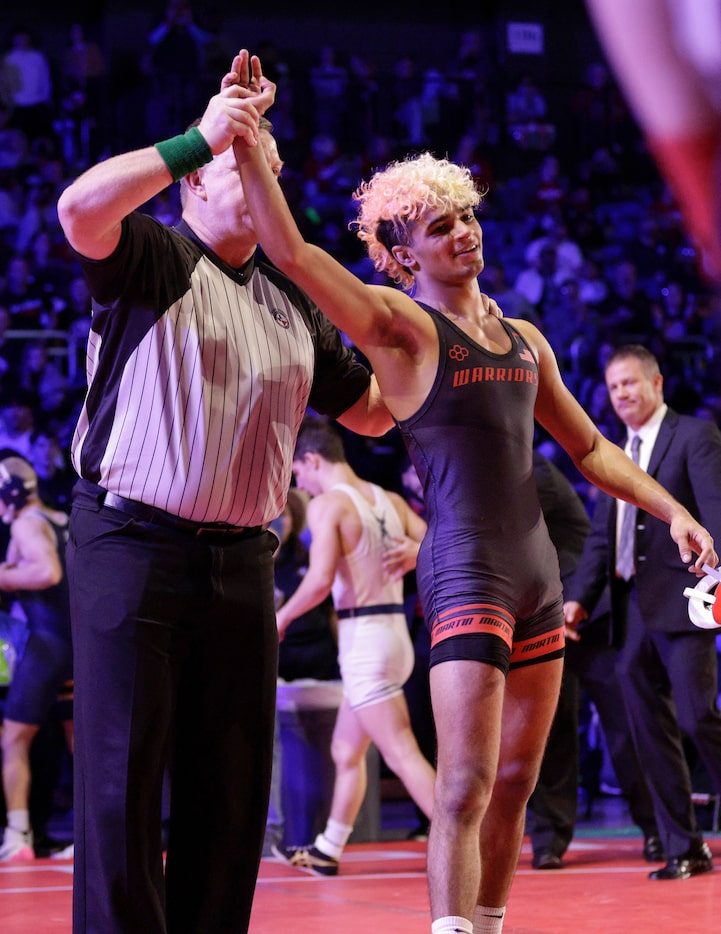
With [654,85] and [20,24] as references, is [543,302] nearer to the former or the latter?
[20,24]

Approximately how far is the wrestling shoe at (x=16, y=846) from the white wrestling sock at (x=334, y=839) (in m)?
1.73

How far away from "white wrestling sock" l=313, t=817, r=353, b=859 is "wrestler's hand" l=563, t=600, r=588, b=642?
1.43m

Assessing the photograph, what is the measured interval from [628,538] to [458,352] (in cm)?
291

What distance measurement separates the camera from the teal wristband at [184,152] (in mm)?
2439

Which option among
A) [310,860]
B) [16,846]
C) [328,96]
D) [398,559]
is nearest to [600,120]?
[328,96]

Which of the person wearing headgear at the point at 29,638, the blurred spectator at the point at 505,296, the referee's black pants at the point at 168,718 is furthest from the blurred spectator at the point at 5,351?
the referee's black pants at the point at 168,718

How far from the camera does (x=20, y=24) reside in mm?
14133

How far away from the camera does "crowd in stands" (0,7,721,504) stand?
37.3 ft

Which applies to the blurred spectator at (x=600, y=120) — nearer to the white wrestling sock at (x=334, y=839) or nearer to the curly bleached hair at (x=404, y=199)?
the white wrestling sock at (x=334, y=839)

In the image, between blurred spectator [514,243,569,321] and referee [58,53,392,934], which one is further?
blurred spectator [514,243,569,321]

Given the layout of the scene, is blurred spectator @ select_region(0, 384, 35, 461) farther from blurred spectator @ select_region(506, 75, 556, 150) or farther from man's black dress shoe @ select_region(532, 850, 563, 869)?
blurred spectator @ select_region(506, 75, 556, 150)

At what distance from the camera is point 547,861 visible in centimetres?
559

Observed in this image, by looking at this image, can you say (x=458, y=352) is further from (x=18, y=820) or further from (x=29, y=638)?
(x=18, y=820)

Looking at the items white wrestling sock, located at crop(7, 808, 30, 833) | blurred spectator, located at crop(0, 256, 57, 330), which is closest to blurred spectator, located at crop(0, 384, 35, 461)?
blurred spectator, located at crop(0, 256, 57, 330)
